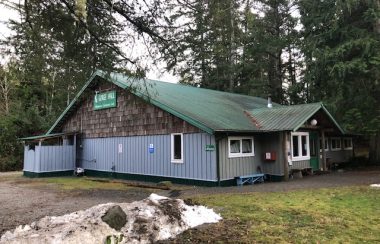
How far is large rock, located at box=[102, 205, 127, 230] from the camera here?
580 centimetres

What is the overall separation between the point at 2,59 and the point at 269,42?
88.7 feet

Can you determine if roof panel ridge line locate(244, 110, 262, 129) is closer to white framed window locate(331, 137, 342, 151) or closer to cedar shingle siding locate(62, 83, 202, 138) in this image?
cedar shingle siding locate(62, 83, 202, 138)

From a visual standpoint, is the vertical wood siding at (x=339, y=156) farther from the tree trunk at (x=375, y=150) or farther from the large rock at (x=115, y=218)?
the large rock at (x=115, y=218)

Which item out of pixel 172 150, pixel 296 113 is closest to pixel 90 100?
pixel 172 150

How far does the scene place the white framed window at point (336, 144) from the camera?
22281mm

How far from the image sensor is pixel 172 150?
15.4m

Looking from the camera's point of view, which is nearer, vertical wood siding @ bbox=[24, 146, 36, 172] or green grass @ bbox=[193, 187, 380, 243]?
green grass @ bbox=[193, 187, 380, 243]

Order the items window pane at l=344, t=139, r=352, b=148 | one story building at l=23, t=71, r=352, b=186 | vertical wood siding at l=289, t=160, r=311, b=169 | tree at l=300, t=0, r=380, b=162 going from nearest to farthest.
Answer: one story building at l=23, t=71, r=352, b=186
vertical wood siding at l=289, t=160, r=311, b=169
tree at l=300, t=0, r=380, b=162
window pane at l=344, t=139, r=352, b=148

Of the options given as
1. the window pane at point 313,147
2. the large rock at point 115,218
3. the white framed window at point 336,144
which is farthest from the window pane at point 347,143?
the large rock at point 115,218

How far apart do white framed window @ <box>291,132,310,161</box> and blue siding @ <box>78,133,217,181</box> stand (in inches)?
200

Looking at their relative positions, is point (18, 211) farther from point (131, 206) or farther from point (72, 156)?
point (72, 156)

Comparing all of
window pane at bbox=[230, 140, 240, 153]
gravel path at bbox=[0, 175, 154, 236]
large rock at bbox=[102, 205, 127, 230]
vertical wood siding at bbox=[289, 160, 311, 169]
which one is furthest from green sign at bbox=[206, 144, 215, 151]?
large rock at bbox=[102, 205, 127, 230]

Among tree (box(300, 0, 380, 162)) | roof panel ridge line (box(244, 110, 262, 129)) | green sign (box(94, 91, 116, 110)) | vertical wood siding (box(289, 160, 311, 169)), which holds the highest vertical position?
tree (box(300, 0, 380, 162))

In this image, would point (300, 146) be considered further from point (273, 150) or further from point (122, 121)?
point (122, 121)
